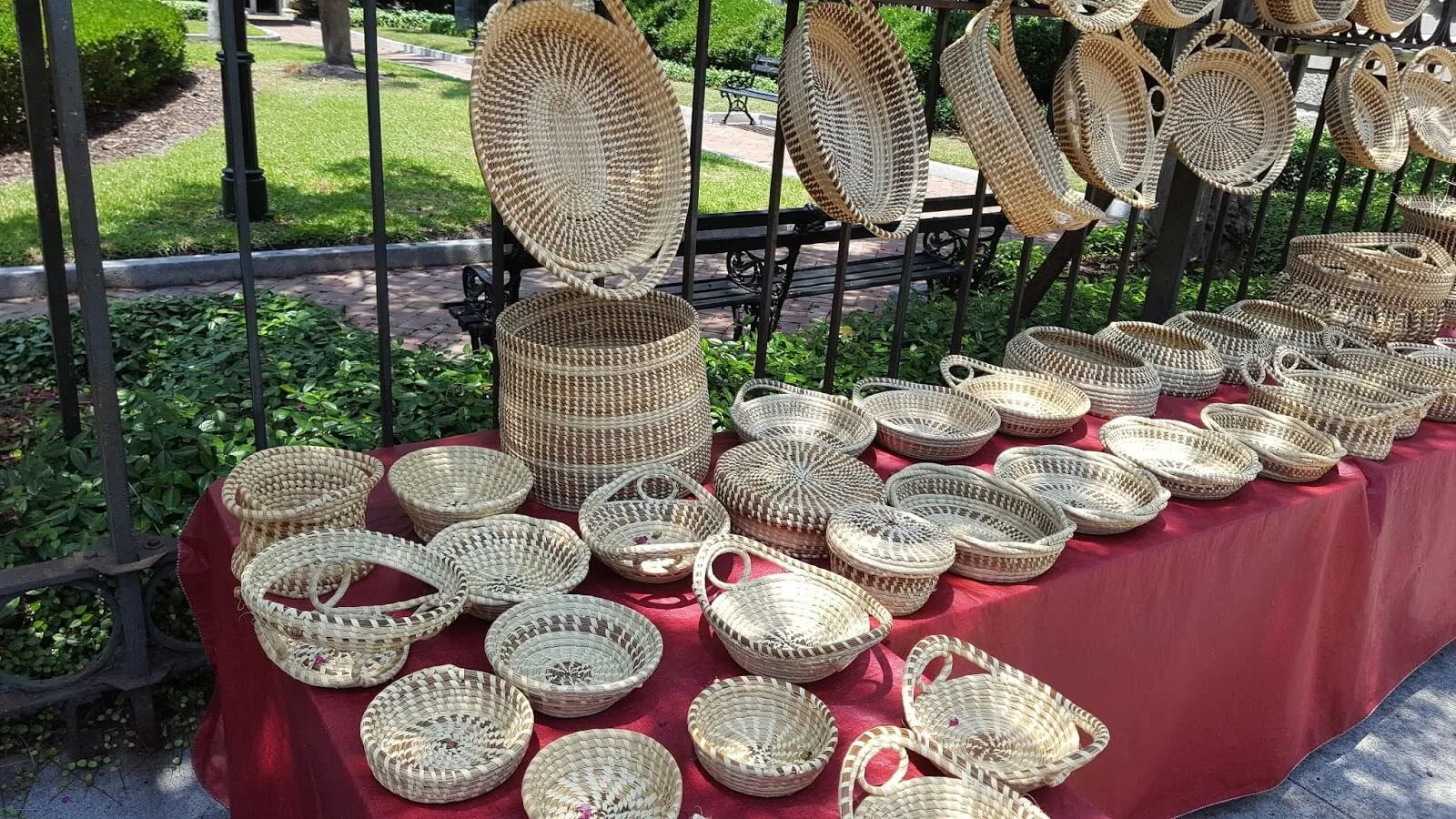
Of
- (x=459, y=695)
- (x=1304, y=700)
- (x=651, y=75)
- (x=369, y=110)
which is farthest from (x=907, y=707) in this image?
(x=1304, y=700)

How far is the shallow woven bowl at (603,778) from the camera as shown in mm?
1146

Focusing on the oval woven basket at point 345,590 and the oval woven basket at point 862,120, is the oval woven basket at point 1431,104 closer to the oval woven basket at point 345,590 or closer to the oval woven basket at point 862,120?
the oval woven basket at point 862,120

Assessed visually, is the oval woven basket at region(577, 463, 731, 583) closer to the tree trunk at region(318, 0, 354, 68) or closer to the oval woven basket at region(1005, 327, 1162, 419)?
the oval woven basket at region(1005, 327, 1162, 419)

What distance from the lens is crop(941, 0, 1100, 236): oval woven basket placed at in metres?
2.07

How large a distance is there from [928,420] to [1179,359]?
Answer: 0.78 meters

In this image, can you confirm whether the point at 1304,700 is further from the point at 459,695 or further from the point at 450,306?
the point at 450,306

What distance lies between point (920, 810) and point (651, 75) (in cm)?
126

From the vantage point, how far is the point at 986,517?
191cm

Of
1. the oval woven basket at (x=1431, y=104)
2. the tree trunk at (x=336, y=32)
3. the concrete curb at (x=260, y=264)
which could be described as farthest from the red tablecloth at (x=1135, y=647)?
the tree trunk at (x=336, y=32)

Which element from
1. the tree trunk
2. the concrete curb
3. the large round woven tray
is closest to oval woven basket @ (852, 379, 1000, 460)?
the large round woven tray

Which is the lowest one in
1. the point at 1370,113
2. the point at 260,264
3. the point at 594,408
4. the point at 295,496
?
the point at 260,264

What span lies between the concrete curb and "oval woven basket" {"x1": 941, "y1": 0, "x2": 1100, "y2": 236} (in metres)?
3.69

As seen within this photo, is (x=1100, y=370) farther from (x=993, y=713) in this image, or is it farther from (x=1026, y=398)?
(x=993, y=713)

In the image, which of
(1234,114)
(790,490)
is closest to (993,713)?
(790,490)
